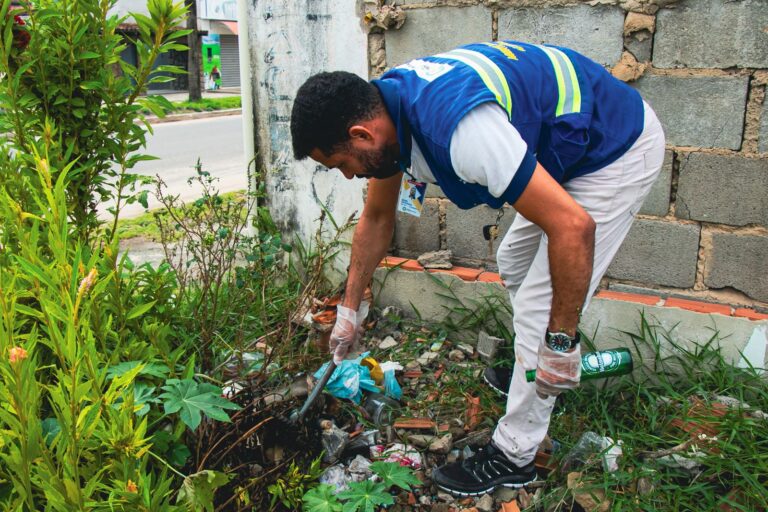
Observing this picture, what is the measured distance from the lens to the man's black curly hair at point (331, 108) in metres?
2.12

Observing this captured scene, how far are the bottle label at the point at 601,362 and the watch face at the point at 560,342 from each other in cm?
68

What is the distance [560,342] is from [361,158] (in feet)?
2.75

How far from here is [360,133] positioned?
2158 millimetres

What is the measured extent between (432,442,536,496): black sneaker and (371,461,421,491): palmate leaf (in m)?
0.22

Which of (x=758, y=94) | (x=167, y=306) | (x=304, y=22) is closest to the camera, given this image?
(x=167, y=306)

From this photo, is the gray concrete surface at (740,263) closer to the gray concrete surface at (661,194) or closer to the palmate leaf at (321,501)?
the gray concrete surface at (661,194)

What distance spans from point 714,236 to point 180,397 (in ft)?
7.53

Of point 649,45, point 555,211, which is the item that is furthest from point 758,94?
point 555,211

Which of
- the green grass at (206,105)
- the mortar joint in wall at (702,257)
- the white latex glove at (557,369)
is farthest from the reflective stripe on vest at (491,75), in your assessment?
the green grass at (206,105)

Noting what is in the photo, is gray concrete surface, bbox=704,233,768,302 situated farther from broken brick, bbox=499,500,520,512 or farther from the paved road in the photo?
the paved road

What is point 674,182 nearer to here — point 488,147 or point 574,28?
point 574,28

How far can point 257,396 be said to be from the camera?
2.62 m

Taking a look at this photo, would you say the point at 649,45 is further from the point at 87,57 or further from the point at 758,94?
the point at 87,57

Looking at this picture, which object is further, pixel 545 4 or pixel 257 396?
pixel 545 4
